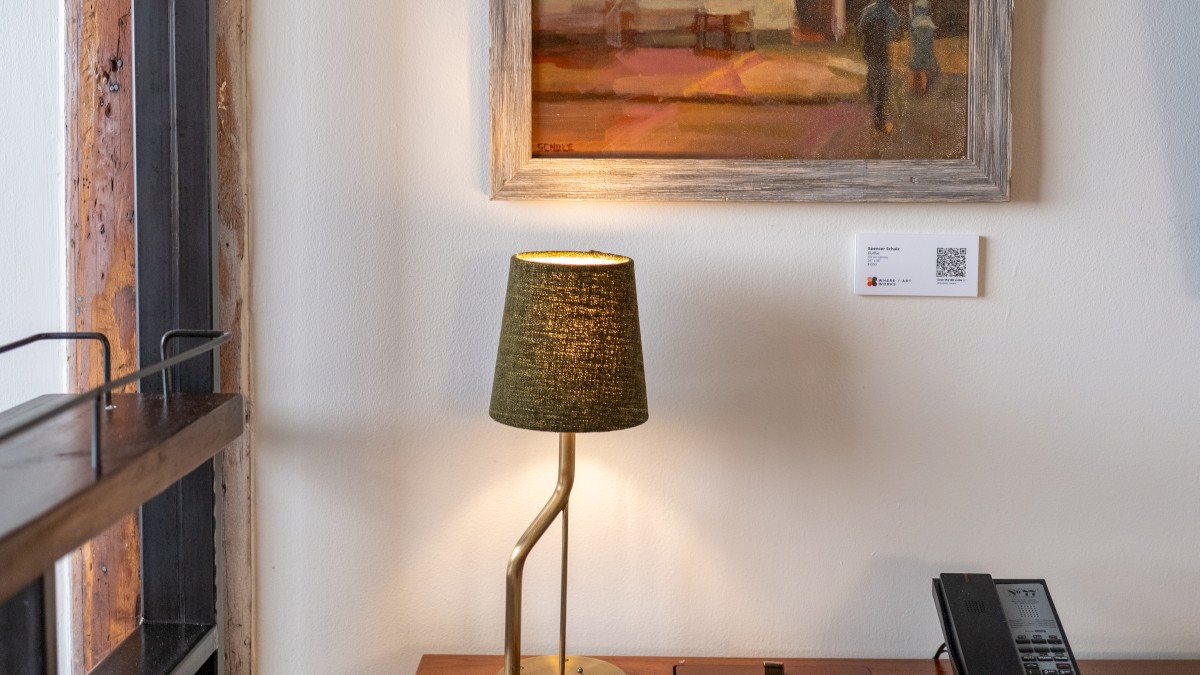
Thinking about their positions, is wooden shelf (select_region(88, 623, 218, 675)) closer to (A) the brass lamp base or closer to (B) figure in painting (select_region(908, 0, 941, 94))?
(A) the brass lamp base

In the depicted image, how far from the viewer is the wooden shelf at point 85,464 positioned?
89 cm

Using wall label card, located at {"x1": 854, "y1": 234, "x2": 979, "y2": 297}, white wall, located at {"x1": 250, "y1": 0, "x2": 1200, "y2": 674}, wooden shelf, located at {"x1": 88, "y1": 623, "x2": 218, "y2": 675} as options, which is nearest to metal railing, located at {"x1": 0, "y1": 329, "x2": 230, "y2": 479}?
white wall, located at {"x1": 250, "y1": 0, "x2": 1200, "y2": 674}

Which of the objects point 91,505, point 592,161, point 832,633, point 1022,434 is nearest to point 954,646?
point 832,633

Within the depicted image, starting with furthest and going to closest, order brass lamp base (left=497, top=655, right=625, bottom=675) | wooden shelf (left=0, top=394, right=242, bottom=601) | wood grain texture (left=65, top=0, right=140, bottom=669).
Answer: brass lamp base (left=497, top=655, right=625, bottom=675)
wood grain texture (left=65, top=0, right=140, bottom=669)
wooden shelf (left=0, top=394, right=242, bottom=601)

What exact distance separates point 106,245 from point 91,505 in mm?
705

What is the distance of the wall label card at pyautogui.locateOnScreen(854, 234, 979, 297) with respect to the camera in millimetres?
1675

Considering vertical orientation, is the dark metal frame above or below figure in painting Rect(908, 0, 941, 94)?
below

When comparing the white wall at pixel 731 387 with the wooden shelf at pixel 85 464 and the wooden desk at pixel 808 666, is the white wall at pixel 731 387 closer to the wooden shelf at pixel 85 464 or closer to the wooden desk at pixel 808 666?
the wooden desk at pixel 808 666

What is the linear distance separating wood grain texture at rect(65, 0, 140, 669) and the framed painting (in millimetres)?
568

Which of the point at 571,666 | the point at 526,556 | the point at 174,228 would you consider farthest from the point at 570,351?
the point at 174,228

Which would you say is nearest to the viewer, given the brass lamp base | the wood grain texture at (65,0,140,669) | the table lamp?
the table lamp

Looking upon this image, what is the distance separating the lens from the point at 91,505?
98 cm

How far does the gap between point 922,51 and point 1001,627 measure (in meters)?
0.91

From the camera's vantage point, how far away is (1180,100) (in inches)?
65.4
